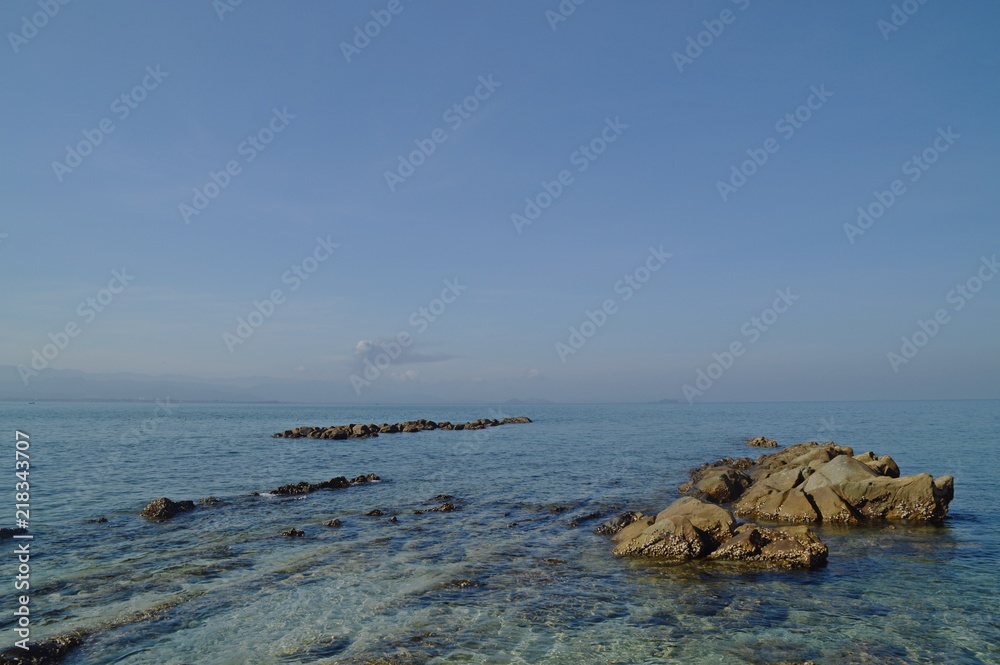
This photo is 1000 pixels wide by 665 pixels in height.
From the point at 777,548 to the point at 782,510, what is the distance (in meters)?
7.01

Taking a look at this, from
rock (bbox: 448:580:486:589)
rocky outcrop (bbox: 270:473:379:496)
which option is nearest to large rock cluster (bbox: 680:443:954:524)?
rock (bbox: 448:580:486:589)

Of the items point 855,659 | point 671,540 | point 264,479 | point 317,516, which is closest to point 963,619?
point 855,659

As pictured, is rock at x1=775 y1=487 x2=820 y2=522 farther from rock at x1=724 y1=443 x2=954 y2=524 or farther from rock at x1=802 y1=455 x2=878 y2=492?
rock at x1=802 y1=455 x2=878 y2=492

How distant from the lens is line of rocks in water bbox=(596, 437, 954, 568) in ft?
59.4

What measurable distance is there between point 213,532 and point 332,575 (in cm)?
840

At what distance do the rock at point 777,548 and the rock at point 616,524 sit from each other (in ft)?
15.1

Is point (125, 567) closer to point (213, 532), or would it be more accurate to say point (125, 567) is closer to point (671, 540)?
point (213, 532)

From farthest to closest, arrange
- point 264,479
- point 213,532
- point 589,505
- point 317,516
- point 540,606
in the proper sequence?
point 264,479, point 589,505, point 317,516, point 213,532, point 540,606

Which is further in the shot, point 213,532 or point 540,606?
point 213,532

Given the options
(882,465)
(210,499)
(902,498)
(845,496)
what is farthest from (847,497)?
(210,499)

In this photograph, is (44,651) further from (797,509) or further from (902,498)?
(902,498)

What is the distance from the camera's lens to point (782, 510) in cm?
2400

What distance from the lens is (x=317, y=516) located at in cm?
2572

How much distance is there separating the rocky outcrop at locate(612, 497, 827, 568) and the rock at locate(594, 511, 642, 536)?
6.13 ft
